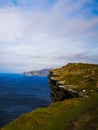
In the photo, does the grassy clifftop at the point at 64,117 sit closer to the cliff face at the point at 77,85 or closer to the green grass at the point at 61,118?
the green grass at the point at 61,118

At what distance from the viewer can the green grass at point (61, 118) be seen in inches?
912

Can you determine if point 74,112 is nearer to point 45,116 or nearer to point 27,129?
point 45,116

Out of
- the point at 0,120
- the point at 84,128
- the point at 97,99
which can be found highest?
the point at 97,99

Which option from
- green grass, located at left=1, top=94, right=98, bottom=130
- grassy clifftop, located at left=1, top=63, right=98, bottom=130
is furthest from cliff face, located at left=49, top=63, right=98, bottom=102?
green grass, located at left=1, top=94, right=98, bottom=130

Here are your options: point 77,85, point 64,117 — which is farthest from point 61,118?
point 77,85

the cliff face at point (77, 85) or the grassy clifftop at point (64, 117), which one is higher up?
the cliff face at point (77, 85)

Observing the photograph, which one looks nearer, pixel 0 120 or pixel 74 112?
pixel 74 112

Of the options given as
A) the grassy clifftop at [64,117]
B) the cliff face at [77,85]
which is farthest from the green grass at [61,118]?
the cliff face at [77,85]

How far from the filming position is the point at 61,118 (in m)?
25.0

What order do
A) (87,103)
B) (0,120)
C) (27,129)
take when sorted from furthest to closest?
(0,120)
(87,103)
(27,129)

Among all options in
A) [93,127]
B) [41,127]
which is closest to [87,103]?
[93,127]

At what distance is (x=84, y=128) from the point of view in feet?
75.5

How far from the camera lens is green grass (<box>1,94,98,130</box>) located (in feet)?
76.0

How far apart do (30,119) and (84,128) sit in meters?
5.44
